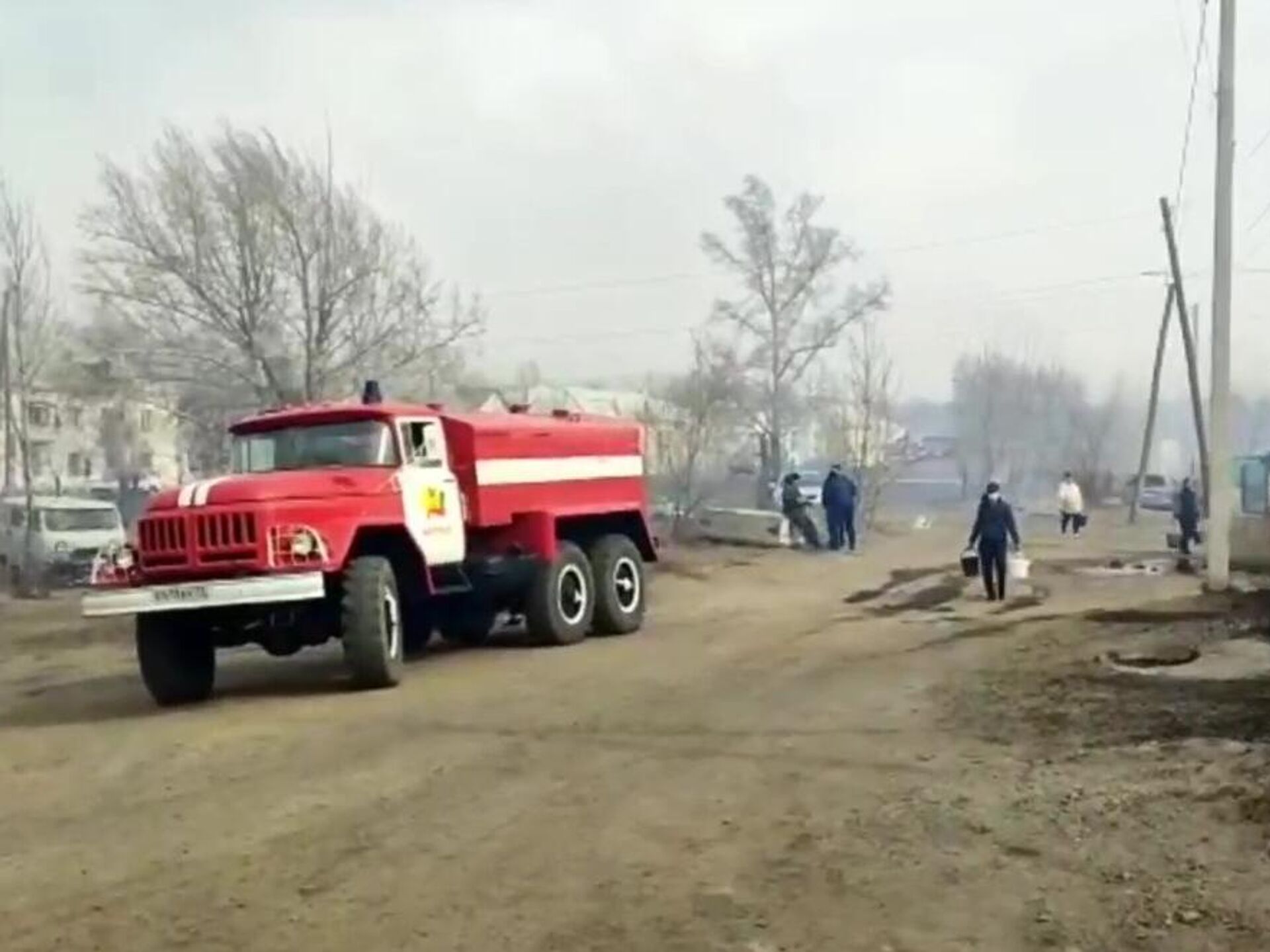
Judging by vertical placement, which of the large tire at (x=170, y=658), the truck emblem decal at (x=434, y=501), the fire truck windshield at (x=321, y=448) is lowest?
the large tire at (x=170, y=658)

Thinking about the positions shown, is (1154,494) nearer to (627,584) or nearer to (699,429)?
(699,429)

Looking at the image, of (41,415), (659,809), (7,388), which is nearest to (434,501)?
(659,809)

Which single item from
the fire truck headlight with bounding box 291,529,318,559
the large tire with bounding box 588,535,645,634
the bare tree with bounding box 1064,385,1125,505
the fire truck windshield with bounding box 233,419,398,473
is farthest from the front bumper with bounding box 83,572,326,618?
the bare tree with bounding box 1064,385,1125,505

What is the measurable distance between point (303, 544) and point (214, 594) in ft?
2.57

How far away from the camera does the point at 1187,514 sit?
108ft

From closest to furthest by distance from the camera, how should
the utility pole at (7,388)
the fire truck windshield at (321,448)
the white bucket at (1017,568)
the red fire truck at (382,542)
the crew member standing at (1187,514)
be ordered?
the red fire truck at (382,542)
the fire truck windshield at (321,448)
the white bucket at (1017,568)
the crew member standing at (1187,514)
the utility pole at (7,388)

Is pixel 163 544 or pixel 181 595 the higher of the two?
pixel 163 544

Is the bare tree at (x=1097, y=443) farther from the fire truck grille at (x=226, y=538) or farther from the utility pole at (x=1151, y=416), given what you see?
the fire truck grille at (x=226, y=538)

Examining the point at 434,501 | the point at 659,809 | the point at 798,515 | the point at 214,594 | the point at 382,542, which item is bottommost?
the point at 659,809

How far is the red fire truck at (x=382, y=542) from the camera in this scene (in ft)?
44.0

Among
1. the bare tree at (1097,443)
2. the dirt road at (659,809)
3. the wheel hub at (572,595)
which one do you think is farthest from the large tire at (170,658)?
the bare tree at (1097,443)

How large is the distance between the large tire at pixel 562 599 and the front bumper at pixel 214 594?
13.3 ft

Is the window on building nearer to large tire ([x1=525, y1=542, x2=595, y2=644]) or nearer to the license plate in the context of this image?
large tire ([x1=525, y1=542, x2=595, y2=644])

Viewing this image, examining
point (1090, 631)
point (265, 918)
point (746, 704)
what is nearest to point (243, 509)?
point (746, 704)
